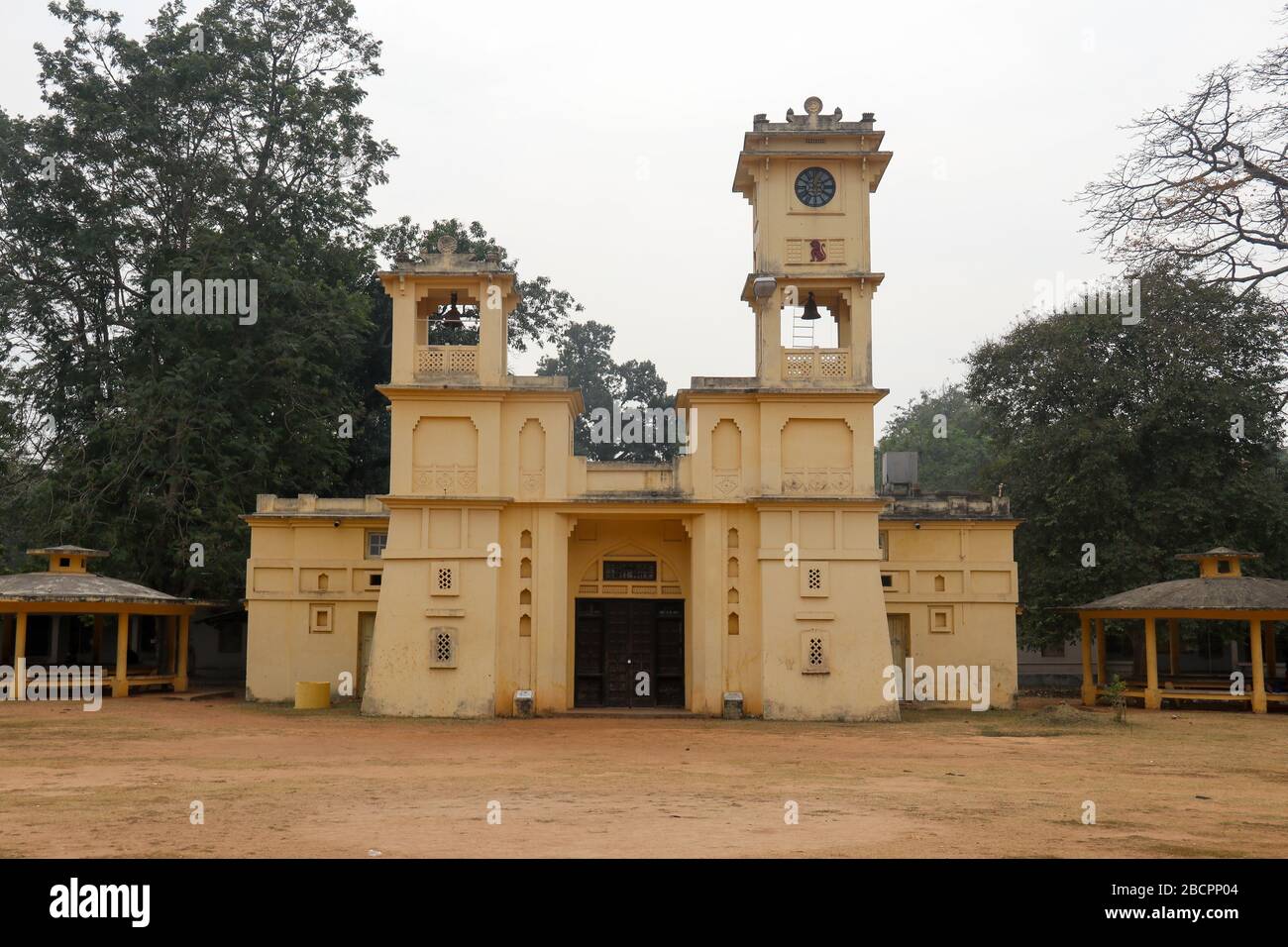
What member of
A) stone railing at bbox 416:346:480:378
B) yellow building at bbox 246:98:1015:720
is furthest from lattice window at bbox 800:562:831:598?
stone railing at bbox 416:346:480:378

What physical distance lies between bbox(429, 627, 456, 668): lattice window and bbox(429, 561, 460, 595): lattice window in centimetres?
77

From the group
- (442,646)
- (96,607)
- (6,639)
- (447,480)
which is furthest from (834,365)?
(6,639)

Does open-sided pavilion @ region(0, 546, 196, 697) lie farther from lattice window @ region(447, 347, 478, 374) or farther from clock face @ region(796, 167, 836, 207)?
clock face @ region(796, 167, 836, 207)

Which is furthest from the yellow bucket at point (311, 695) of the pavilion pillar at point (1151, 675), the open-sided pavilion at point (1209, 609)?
the pavilion pillar at point (1151, 675)

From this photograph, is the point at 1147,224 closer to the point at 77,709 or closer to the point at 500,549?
the point at 500,549

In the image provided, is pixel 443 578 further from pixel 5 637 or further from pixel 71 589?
pixel 5 637

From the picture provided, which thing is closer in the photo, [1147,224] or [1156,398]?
[1147,224]

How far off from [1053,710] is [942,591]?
430 centimetres

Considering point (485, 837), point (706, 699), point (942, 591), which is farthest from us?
point (942, 591)

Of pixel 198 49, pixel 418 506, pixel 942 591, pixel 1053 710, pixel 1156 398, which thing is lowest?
pixel 1053 710

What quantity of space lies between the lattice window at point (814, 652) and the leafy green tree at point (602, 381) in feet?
111
